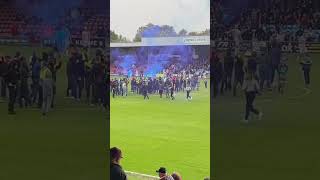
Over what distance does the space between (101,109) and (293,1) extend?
2252mm

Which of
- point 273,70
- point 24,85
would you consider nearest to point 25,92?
point 24,85

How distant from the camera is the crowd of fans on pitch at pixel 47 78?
486cm

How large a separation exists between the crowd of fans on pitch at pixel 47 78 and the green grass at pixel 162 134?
1.20m

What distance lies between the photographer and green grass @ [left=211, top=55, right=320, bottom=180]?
421 centimetres

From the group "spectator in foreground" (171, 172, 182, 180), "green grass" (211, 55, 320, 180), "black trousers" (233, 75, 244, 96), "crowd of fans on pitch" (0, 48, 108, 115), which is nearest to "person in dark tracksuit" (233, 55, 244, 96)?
"black trousers" (233, 75, 244, 96)

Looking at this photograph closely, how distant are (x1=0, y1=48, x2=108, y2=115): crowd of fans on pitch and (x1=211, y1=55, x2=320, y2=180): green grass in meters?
1.35

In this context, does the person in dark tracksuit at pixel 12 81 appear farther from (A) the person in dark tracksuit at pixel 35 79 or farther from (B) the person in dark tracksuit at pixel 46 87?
(B) the person in dark tracksuit at pixel 46 87

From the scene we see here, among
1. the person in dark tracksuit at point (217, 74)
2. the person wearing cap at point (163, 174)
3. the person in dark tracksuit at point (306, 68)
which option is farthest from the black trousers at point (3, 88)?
the person in dark tracksuit at point (306, 68)

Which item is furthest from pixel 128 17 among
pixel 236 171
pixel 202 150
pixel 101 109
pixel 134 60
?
pixel 236 171

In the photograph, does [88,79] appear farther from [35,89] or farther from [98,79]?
[35,89]


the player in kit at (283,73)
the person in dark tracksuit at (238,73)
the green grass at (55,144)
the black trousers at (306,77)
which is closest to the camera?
the black trousers at (306,77)

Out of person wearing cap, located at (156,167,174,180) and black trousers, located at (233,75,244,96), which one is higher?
black trousers, located at (233,75,244,96)

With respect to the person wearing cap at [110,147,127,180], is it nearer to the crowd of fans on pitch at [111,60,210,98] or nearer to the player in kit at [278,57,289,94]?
the crowd of fans on pitch at [111,60,210,98]

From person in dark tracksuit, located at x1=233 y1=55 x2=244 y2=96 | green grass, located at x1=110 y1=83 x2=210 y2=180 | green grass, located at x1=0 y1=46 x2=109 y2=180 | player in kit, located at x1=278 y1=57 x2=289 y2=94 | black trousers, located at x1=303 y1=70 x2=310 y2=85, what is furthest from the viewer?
green grass, located at x1=110 y1=83 x2=210 y2=180
